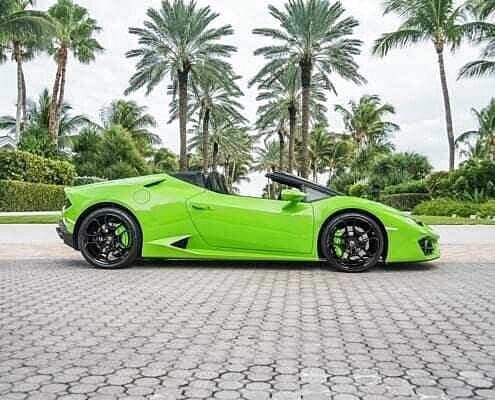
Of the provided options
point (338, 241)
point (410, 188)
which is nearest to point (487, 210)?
point (410, 188)

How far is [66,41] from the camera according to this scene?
133 feet

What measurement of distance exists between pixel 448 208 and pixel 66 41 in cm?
2965

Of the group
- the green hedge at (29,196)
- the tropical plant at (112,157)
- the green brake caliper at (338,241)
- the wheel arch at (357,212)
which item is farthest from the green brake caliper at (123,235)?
the tropical plant at (112,157)

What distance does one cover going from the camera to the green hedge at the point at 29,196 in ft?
79.7

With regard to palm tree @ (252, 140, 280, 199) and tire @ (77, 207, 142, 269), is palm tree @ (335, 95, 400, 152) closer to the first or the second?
palm tree @ (252, 140, 280, 199)

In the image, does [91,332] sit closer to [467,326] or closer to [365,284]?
[467,326]

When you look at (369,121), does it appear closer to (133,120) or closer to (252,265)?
(133,120)

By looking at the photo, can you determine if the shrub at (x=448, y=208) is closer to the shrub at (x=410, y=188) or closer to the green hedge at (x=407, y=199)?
the green hedge at (x=407, y=199)

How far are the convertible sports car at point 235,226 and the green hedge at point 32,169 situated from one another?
20772mm

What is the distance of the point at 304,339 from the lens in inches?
137

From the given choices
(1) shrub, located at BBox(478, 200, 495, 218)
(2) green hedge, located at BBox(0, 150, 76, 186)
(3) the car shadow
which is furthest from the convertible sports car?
(2) green hedge, located at BBox(0, 150, 76, 186)

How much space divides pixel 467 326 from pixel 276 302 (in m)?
1.53

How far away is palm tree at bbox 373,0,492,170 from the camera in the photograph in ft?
105

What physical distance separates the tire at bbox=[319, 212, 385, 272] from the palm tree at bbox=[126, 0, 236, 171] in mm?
24120
